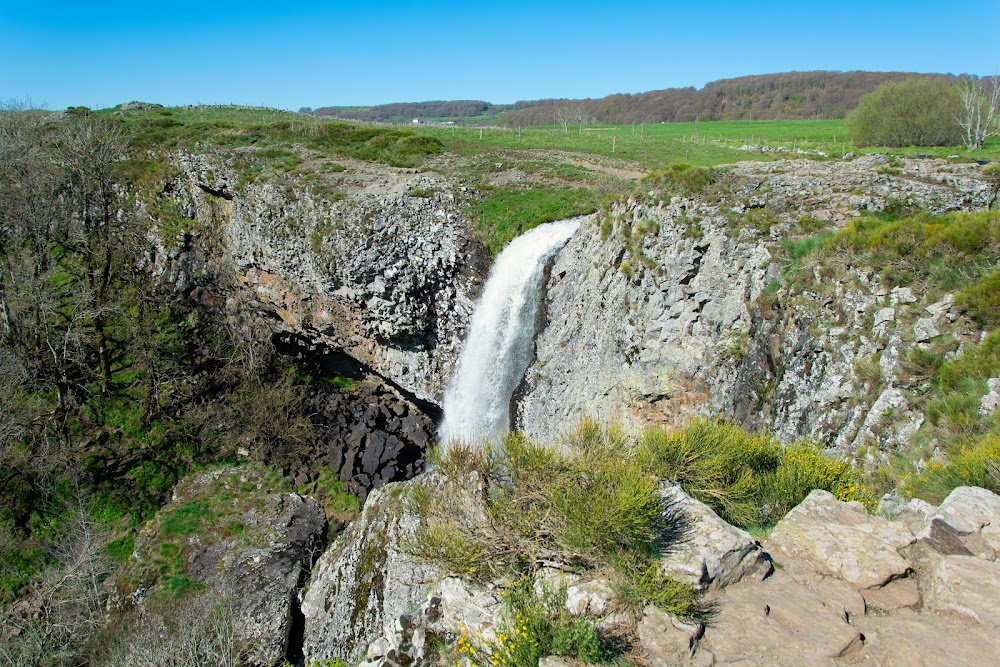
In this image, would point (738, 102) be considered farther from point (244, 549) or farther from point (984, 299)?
point (244, 549)

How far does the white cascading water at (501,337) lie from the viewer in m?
19.7

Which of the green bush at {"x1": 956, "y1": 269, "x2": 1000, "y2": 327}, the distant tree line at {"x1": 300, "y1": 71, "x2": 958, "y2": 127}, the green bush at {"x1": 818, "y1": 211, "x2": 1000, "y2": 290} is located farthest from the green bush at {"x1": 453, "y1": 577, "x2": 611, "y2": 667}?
the distant tree line at {"x1": 300, "y1": 71, "x2": 958, "y2": 127}

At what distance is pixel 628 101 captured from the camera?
334 ft

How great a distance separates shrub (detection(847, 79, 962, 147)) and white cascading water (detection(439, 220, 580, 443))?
24841 mm

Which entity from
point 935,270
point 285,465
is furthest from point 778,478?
point 285,465

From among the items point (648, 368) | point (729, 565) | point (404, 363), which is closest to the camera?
point (729, 565)

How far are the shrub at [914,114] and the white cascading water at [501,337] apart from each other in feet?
81.5

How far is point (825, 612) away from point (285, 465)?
20.0 metres

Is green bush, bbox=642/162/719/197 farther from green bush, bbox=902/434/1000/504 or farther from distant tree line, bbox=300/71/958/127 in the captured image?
distant tree line, bbox=300/71/958/127

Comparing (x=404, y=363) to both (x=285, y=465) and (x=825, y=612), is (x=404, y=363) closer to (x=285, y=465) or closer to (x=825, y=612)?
(x=285, y=465)

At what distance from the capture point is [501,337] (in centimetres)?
2009

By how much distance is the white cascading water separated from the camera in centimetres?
1967

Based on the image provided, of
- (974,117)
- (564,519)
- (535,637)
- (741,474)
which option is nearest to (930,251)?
(741,474)

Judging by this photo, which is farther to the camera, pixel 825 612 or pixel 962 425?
pixel 962 425
